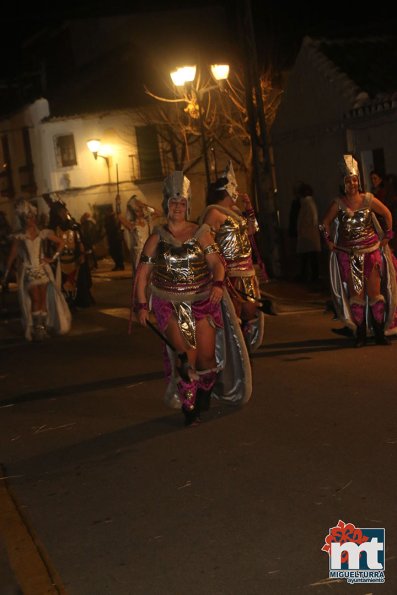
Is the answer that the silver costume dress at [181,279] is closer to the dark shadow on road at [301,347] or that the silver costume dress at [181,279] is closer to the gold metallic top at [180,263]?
the gold metallic top at [180,263]

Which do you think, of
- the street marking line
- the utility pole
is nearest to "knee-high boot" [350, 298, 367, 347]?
the street marking line

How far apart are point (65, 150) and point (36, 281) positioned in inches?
1100

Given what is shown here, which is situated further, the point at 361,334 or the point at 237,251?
the point at 361,334

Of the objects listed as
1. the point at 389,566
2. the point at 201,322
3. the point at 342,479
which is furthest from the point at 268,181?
the point at 389,566

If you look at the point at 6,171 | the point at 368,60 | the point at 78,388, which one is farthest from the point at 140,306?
the point at 6,171

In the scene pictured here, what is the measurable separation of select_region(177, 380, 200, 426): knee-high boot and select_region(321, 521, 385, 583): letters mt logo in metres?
2.92

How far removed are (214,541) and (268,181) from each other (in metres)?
15.0

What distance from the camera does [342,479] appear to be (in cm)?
641

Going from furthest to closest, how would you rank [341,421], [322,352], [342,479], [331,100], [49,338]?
1. [331,100]
2. [49,338]
3. [322,352]
4. [341,421]
5. [342,479]

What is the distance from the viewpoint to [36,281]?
1527 cm

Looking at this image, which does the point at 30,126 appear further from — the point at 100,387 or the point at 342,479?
the point at 342,479

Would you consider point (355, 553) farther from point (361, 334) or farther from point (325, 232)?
point (325, 232)

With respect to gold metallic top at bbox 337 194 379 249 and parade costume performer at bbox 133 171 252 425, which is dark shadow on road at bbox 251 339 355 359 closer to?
gold metallic top at bbox 337 194 379 249

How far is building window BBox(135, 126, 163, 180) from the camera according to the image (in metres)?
41.3
